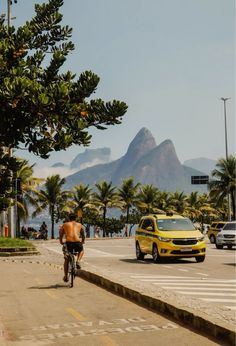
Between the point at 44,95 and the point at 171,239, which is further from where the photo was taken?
the point at 171,239

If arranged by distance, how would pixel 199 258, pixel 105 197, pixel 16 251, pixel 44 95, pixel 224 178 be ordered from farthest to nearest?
1. pixel 105 197
2. pixel 224 178
3. pixel 16 251
4. pixel 199 258
5. pixel 44 95

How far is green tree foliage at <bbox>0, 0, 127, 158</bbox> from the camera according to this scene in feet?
25.2

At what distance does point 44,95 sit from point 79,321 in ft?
12.8

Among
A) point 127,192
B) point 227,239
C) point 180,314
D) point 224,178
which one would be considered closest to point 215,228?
point 227,239

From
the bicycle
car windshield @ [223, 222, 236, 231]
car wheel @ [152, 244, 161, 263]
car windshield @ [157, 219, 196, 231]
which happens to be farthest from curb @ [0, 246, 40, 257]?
the bicycle

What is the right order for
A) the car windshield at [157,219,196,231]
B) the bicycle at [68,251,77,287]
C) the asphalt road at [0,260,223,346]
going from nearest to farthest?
the asphalt road at [0,260,223,346], the bicycle at [68,251,77,287], the car windshield at [157,219,196,231]

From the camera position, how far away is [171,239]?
22547mm

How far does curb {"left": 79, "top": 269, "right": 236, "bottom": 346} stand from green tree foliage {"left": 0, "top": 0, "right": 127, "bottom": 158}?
2.98 metres

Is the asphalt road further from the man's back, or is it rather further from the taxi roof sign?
the taxi roof sign

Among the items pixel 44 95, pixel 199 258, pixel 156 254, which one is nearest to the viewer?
pixel 44 95

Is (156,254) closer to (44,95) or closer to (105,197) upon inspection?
(44,95)

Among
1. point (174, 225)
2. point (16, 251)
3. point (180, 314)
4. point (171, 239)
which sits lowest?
point (180, 314)

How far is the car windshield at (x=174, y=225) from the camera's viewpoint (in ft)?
77.7

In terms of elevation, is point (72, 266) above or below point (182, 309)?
above
